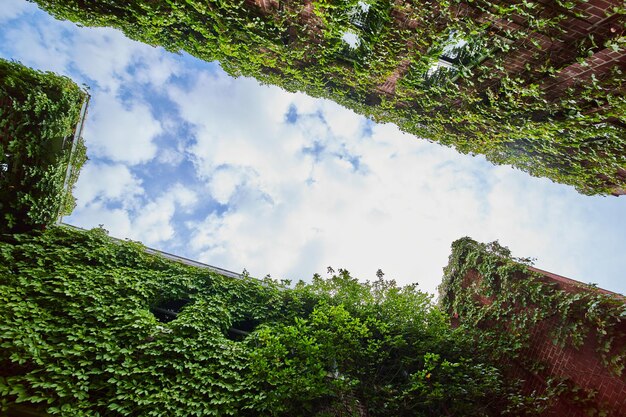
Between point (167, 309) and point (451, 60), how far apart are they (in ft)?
28.3

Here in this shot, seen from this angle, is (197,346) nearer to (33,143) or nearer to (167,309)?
(167,309)

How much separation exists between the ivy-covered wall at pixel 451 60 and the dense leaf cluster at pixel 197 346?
4.87 metres

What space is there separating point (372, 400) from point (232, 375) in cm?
Result: 251

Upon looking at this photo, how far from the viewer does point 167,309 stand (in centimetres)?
662

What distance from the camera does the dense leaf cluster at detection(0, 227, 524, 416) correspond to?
441 centimetres

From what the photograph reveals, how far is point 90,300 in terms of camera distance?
5.36m

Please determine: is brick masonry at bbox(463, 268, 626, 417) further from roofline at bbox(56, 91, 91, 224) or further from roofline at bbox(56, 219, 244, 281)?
roofline at bbox(56, 91, 91, 224)

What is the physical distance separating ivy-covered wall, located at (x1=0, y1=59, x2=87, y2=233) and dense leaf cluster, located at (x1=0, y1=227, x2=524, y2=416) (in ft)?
1.75

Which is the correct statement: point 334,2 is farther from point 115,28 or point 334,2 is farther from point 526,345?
point 526,345

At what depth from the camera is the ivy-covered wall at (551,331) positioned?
4785mm

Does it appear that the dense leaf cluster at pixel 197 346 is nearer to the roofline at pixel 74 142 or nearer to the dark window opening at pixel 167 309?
the dark window opening at pixel 167 309

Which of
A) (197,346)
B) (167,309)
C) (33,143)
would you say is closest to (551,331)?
(197,346)

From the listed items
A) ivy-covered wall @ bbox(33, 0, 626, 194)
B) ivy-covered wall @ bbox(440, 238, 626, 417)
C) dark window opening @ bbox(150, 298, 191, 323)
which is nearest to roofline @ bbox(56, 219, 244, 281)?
dark window opening @ bbox(150, 298, 191, 323)

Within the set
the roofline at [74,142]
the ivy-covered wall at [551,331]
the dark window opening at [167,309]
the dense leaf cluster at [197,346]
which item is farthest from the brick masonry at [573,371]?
the roofline at [74,142]
